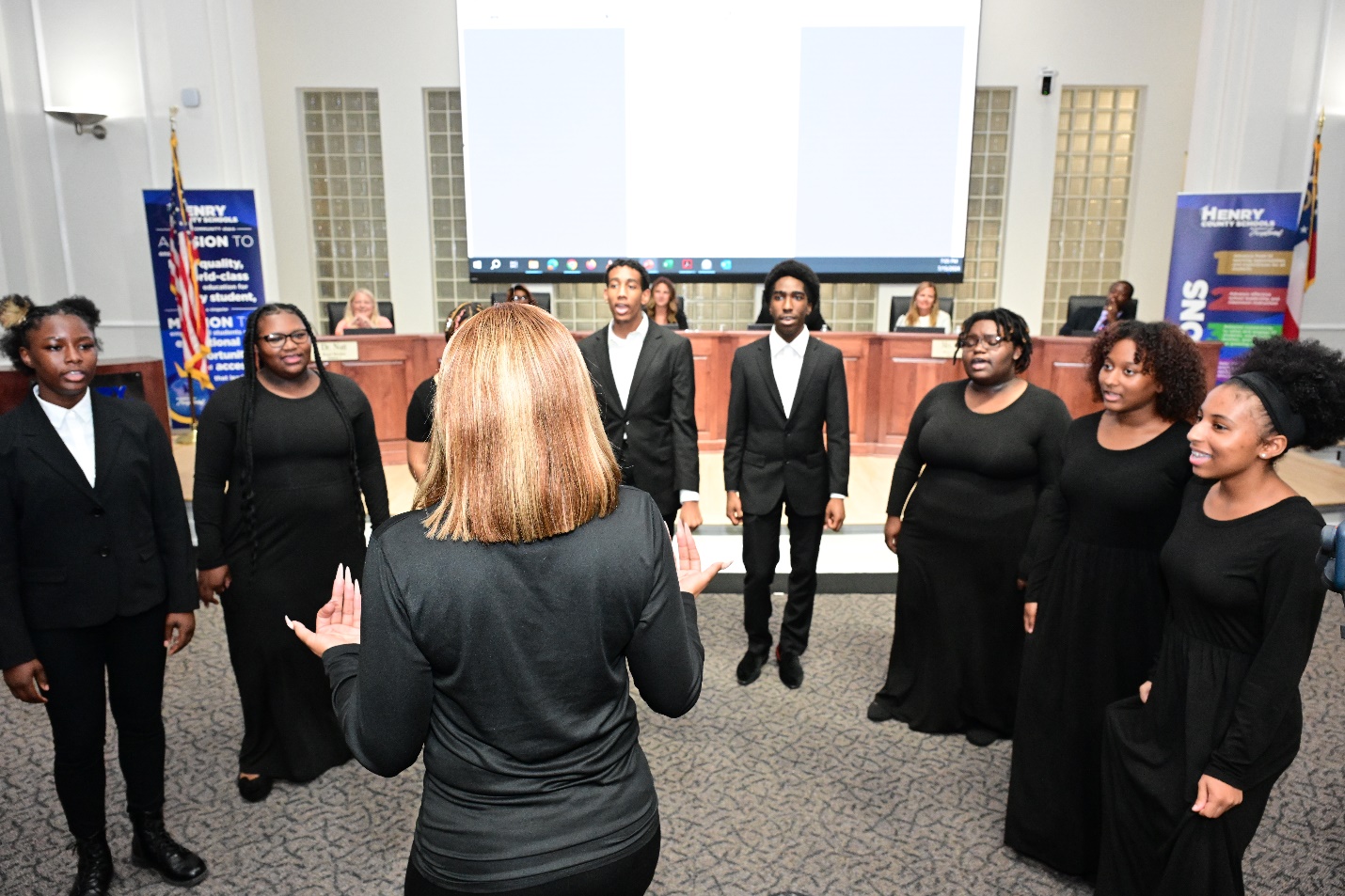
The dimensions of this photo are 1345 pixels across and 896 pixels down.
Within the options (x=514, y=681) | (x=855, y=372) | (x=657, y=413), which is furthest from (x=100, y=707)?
(x=855, y=372)

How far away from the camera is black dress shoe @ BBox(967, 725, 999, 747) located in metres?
3.32

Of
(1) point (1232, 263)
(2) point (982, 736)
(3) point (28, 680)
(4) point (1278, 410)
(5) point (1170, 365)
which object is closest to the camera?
(4) point (1278, 410)

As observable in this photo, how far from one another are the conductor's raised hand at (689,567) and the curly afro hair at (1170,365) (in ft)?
4.99

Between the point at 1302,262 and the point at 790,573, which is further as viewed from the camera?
the point at 1302,262

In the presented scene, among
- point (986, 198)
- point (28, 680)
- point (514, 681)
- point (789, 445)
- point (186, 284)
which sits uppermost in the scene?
point (986, 198)

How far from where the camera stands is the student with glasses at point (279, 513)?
2730 millimetres

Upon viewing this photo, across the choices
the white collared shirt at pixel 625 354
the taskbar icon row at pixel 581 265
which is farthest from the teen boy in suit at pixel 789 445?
the taskbar icon row at pixel 581 265

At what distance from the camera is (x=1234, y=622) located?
194 centimetres

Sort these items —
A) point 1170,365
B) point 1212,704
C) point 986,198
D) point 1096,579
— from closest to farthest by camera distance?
point 1212,704
point 1170,365
point 1096,579
point 986,198

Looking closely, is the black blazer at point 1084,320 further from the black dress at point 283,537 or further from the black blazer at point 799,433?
the black dress at point 283,537

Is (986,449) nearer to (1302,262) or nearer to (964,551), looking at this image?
(964,551)

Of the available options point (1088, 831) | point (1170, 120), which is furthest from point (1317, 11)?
point (1088, 831)

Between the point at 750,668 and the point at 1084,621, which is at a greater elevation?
the point at 1084,621

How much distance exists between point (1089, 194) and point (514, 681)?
35.0 feet
